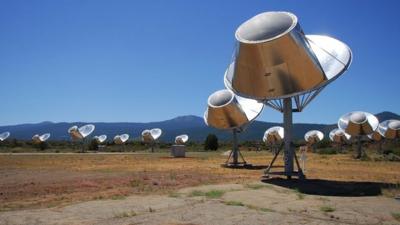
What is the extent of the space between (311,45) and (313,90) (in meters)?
2.67

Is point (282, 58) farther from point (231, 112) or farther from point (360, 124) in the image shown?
point (360, 124)

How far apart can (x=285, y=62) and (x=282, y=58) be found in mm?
246

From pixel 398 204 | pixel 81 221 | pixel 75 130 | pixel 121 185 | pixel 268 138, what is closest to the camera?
pixel 81 221

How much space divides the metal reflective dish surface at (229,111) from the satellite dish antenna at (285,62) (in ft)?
38.1

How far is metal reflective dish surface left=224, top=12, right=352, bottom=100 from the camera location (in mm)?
21547

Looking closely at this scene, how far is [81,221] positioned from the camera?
1200cm

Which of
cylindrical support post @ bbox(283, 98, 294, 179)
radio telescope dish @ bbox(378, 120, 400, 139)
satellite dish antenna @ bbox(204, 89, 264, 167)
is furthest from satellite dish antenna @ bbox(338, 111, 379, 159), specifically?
cylindrical support post @ bbox(283, 98, 294, 179)

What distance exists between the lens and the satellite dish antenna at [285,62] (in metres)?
21.6

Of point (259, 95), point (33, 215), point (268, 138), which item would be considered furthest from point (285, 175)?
point (268, 138)

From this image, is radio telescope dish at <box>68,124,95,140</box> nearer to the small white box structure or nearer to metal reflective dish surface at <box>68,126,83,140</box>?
metal reflective dish surface at <box>68,126,83,140</box>

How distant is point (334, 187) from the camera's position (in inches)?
798

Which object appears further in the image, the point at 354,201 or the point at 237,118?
the point at 237,118

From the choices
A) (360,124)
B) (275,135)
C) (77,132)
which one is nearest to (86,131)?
(77,132)

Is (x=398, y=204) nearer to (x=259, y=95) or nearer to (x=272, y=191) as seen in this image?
(x=272, y=191)
